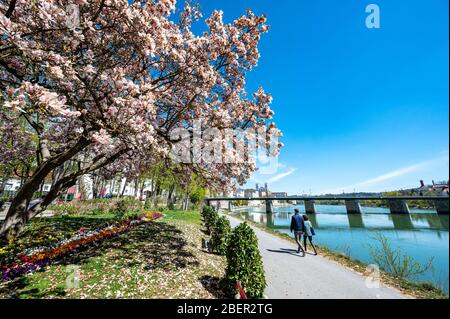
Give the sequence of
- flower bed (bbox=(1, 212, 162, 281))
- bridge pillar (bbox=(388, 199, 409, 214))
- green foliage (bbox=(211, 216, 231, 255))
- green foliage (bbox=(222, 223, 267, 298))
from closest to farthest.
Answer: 1. green foliage (bbox=(222, 223, 267, 298))
2. flower bed (bbox=(1, 212, 162, 281))
3. green foliage (bbox=(211, 216, 231, 255))
4. bridge pillar (bbox=(388, 199, 409, 214))

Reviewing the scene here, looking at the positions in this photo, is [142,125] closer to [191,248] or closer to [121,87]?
[121,87]

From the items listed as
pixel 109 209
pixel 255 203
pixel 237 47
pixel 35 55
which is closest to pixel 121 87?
pixel 35 55

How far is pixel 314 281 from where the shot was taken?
7.50m

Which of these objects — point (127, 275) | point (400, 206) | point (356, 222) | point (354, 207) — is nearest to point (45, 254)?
point (127, 275)

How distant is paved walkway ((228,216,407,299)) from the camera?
6508 millimetres

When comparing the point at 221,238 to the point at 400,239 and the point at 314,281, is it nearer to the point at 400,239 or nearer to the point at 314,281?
the point at 314,281

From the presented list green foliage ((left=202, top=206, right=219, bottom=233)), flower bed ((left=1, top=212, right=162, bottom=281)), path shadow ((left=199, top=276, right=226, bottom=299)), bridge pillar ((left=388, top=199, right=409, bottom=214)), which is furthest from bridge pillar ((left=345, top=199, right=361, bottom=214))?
flower bed ((left=1, top=212, right=162, bottom=281))

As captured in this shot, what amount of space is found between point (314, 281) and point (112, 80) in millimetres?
9475

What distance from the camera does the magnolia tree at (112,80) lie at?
14.3ft

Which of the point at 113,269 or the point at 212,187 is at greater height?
the point at 212,187

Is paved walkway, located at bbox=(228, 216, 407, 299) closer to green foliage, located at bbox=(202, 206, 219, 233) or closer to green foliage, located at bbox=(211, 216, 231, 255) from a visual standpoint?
green foliage, located at bbox=(211, 216, 231, 255)

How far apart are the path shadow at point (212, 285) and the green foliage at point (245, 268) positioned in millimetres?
264

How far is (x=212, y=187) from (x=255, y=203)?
464ft
